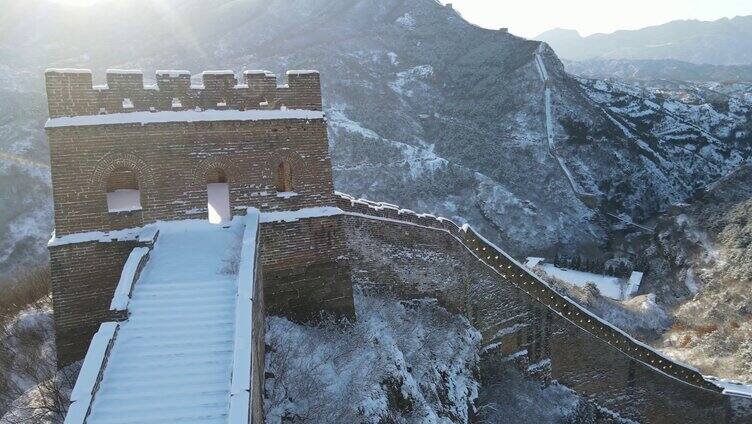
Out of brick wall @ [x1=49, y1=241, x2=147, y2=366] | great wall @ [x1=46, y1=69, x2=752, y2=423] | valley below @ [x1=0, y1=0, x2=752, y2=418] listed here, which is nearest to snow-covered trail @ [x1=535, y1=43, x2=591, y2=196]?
valley below @ [x1=0, y1=0, x2=752, y2=418]

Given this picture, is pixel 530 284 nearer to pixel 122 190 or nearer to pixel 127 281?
pixel 122 190

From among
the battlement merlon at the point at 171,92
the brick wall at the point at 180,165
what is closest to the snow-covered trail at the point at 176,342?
the brick wall at the point at 180,165

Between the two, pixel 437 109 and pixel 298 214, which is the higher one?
pixel 437 109

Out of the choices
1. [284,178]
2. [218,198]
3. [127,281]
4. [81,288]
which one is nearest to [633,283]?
[218,198]

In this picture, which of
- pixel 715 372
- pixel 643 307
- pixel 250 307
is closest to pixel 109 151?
pixel 250 307

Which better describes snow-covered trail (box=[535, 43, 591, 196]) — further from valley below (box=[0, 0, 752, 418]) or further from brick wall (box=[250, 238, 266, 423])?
brick wall (box=[250, 238, 266, 423])
